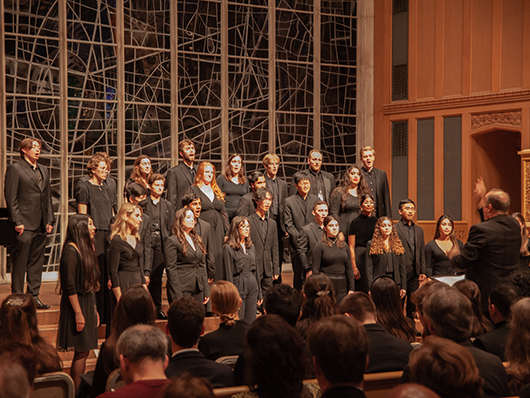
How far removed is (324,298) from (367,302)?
65 cm

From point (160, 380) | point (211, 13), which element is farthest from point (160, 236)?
point (211, 13)

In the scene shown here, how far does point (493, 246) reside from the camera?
166 inches

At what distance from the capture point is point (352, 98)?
1048 cm

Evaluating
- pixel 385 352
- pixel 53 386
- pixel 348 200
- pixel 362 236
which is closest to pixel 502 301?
pixel 385 352

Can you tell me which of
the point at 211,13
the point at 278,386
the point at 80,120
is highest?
the point at 211,13

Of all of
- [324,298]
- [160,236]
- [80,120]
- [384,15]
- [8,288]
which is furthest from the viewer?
[384,15]

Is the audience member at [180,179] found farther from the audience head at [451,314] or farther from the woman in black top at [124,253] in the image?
the audience head at [451,314]

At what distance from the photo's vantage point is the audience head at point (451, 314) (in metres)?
2.62

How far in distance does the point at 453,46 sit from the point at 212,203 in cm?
536

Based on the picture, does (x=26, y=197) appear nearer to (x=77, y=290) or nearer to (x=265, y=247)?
(x=77, y=290)

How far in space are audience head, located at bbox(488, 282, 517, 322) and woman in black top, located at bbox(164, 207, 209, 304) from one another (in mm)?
2683

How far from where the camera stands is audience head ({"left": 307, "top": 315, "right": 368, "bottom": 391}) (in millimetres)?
1953

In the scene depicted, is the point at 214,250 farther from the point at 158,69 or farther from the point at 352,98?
the point at 352,98

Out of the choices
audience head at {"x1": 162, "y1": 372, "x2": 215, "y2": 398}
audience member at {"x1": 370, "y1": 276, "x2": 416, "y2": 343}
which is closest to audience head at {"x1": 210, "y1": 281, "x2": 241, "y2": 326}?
audience member at {"x1": 370, "y1": 276, "x2": 416, "y2": 343}
